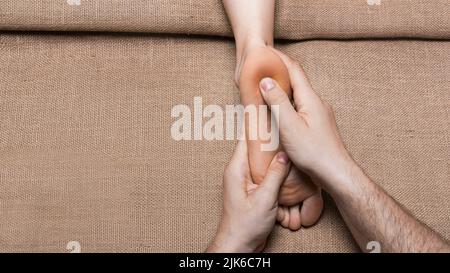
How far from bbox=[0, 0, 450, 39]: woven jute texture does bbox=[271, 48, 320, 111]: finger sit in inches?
8.3

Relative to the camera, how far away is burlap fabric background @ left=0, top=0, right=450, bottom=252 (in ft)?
3.17

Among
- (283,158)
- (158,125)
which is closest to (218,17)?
(158,125)

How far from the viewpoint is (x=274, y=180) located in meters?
0.91

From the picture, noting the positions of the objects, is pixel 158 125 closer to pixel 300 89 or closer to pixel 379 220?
pixel 300 89

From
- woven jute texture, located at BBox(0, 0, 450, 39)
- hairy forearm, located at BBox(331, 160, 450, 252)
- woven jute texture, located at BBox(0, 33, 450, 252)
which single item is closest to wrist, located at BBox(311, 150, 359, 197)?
hairy forearm, located at BBox(331, 160, 450, 252)

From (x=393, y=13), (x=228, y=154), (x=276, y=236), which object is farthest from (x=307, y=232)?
(x=393, y=13)

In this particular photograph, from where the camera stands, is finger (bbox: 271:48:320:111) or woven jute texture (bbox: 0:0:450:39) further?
woven jute texture (bbox: 0:0:450:39)

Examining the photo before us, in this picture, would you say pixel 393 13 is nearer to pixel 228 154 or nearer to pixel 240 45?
pixel 240 45

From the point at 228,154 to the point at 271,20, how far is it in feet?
0.94

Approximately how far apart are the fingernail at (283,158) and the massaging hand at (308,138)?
14 mm

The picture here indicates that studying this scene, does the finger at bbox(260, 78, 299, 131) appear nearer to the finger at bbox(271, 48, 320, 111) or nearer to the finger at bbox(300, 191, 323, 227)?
the finger at bbox(271, 48, 320, 111)

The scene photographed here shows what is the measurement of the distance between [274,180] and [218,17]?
16.6 inches

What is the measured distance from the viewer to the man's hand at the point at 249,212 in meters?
0.90

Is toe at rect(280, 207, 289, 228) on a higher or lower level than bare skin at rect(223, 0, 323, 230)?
lower
